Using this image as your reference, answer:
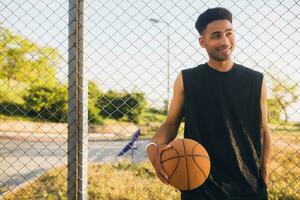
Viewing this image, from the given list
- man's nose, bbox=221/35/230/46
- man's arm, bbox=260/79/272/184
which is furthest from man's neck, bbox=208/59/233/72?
man's arm, bbox=260/79/272/184

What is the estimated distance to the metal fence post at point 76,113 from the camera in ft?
9.91

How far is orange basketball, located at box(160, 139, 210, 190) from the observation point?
215 cm

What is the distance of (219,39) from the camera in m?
2.30

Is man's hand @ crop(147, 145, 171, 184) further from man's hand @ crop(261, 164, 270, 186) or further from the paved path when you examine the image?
the paved path

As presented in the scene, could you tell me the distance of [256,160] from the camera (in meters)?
2.34

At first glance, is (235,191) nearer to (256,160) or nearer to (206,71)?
(256,160)

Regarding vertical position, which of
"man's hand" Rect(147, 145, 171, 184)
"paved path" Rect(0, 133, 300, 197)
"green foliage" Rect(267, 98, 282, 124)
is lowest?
"paved path" Rect(0, 133, 300, 197)

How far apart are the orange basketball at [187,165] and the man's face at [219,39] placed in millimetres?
634

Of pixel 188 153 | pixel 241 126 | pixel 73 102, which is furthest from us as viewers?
pixel 73 102

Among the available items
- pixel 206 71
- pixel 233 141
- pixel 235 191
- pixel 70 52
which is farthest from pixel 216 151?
pixel 70 52

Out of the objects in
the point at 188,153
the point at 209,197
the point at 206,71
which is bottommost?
the point at 209,197

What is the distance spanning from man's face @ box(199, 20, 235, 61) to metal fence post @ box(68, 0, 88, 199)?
1.23 m

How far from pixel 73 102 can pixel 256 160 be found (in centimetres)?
162

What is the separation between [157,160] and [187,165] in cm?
20
